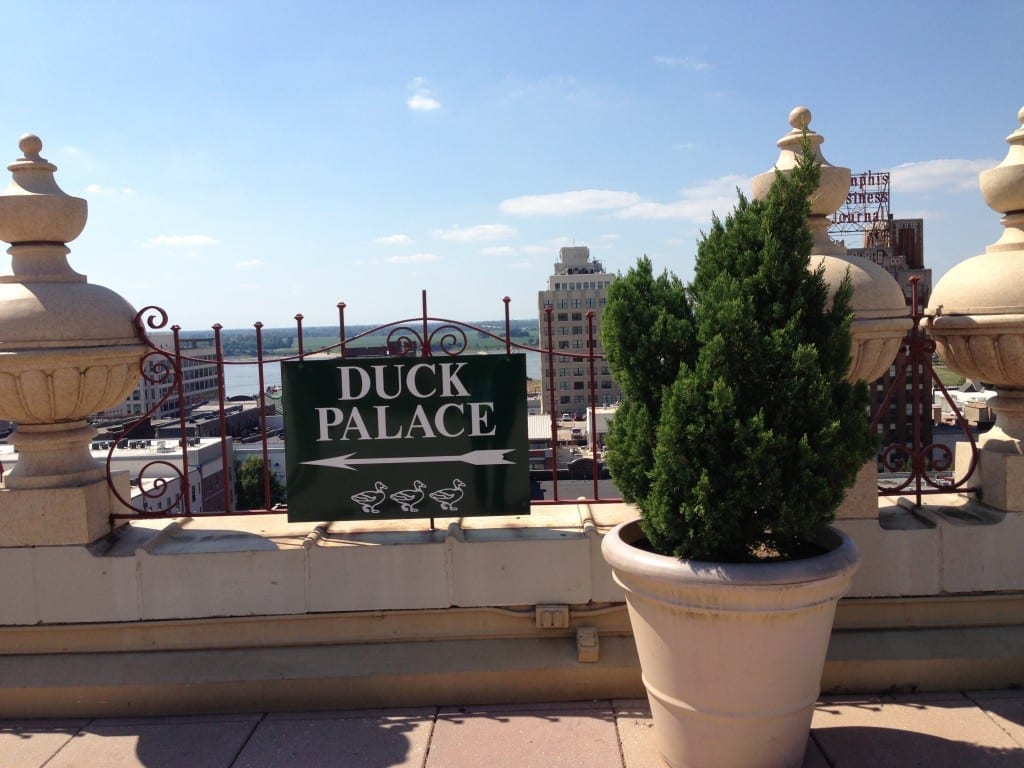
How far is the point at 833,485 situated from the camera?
3188mm

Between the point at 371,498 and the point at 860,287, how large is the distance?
9.36ft

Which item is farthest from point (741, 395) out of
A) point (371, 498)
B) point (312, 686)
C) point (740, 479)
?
point (312, 686)

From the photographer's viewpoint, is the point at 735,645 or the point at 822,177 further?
the point at 822,177

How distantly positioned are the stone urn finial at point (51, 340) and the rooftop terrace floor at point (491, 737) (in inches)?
52.5

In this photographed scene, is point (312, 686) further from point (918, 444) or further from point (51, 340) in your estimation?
point (918, 444)

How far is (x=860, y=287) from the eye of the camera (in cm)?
401

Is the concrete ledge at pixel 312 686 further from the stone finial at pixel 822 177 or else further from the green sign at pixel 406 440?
the stone finial at pixel 822 177

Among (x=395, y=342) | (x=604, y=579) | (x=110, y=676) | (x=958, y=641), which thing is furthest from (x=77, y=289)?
(x=958, y=641)

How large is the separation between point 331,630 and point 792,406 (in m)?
2.67

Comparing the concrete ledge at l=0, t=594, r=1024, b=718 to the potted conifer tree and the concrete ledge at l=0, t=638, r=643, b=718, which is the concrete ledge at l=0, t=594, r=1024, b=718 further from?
the potted conifer tree

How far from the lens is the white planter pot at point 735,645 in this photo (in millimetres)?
2973

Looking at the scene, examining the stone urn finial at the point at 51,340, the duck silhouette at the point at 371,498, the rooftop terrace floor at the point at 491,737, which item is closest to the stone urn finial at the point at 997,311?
the rooftop terrace floor at the point at 491,737

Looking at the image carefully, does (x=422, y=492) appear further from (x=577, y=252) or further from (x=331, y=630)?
(x=577, y=252)

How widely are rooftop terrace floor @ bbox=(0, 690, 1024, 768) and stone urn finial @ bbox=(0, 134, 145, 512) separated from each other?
133cm
